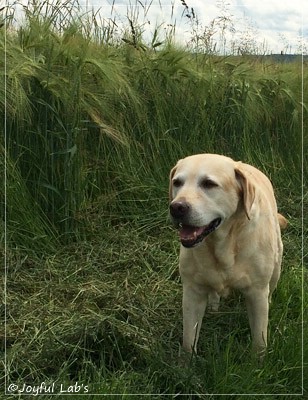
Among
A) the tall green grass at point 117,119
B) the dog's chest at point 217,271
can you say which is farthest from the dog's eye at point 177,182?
the tall green grass at point 117,119

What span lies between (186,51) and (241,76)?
534 mm

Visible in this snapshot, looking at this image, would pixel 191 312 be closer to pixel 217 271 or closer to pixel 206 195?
pixel 217 271

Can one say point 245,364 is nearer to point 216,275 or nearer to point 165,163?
point 216,275

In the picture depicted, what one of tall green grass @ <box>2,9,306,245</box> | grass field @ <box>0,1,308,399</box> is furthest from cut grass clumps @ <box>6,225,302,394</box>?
tall green grass @ <box>2,9,306,245</box>

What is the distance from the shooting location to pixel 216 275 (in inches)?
132

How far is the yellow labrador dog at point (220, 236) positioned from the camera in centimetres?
314

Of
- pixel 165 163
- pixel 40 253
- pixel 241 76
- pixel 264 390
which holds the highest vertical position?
pixel 241 76

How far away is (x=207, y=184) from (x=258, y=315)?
2.48 feet

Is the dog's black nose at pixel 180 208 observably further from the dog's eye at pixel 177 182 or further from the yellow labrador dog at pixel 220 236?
the dog's eye at pixel 177 182

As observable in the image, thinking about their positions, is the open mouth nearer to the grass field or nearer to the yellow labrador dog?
the yellow labrador dog

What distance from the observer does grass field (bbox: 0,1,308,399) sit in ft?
10.8

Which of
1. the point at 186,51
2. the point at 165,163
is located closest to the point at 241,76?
the point at 186,51

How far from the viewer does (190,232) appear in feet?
10.3

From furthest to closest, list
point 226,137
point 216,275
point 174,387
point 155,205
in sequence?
point 226,137 < point 155,205 < point 216,275 < point 174,387
